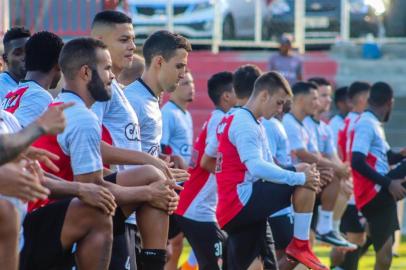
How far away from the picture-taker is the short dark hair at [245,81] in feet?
35.6

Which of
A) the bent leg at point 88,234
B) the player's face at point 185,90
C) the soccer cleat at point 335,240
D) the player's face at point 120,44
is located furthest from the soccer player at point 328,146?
the bent leg at point 88,234

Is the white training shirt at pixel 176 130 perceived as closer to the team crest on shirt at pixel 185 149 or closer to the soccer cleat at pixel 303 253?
the team crest on shirt at pixel 185 149

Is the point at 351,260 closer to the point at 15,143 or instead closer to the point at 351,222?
the point at 351,222

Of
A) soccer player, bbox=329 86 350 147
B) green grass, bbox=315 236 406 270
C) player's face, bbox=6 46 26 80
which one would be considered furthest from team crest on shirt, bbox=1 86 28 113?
soccer player, bbox=329 86 350 147

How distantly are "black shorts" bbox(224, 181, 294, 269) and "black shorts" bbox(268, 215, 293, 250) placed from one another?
67 centimetres

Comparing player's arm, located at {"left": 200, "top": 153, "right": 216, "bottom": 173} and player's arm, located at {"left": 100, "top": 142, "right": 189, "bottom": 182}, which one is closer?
player's arm, located at {"left": 100, "top": 142, "right": 189, "bottom": 182}

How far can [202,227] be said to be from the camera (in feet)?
36.0

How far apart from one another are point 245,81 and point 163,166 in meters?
3.24

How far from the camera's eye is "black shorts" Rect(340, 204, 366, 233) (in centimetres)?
1392

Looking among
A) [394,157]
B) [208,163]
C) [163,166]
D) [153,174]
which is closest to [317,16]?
[394,157]

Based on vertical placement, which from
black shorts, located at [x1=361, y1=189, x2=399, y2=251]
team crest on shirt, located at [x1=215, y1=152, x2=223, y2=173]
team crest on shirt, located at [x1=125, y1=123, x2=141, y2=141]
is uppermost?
team crest on shirt, located at [x1=125, y1=123, x2=141, y2=141]

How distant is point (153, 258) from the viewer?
7805mm

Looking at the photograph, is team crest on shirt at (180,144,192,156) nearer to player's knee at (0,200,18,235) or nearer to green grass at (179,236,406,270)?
green grass at (179,236,406,270)

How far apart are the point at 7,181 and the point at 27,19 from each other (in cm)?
1520
